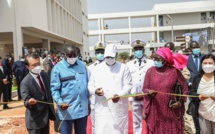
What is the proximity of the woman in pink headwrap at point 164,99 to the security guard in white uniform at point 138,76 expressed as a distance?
3.53 feet

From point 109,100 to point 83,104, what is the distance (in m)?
0.40

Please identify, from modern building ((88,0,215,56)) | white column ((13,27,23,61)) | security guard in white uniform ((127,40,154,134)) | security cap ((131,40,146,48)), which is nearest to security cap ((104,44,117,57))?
security guard in white uniform ((127,40,154,134))

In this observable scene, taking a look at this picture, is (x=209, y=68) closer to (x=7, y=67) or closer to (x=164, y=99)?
(x=164, y=99)

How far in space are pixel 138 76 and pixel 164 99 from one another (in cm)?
153

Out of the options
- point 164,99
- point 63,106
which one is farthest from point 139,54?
point 63,106

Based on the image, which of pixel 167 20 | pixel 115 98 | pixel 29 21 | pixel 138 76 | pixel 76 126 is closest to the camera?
pixel 115 98

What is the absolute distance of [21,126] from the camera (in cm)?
795

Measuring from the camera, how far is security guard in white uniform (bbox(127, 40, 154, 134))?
5.51m

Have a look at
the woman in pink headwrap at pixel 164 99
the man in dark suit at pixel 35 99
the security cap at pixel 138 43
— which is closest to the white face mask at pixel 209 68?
the woman in pink headwrap at pixel 164 99

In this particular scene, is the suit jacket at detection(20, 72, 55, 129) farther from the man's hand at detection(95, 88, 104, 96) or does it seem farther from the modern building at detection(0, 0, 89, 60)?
the modern building at detection(0, 0, 89, 60)

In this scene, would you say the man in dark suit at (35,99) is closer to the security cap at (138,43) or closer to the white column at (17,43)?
the security cap at (138,43)

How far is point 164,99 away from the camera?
13.9 feet

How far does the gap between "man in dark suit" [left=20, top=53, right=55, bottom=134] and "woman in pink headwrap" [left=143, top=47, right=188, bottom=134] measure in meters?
1.47

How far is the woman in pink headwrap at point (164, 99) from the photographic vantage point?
4.21m
